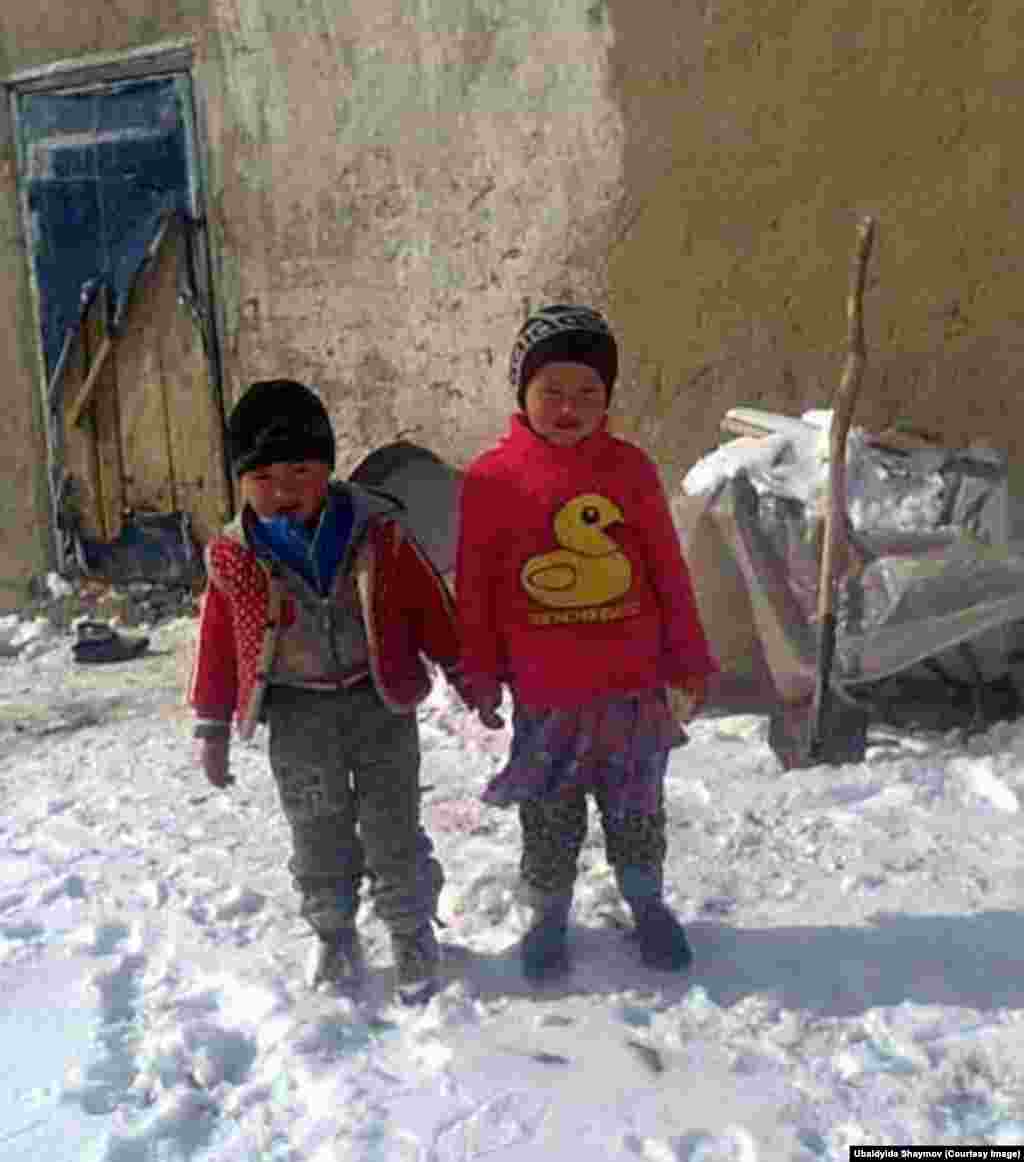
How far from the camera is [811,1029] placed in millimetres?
3102

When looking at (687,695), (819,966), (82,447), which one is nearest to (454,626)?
(687,695)

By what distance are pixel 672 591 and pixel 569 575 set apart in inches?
8.6

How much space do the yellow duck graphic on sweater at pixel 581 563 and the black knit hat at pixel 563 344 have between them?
0.77ft

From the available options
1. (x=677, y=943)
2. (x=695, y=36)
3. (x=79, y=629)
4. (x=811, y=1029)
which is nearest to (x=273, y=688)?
(x=677, y=943)

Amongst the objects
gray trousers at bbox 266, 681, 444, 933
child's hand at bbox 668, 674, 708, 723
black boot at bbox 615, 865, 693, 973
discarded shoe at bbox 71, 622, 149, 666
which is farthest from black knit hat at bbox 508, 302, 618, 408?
discarded shoe at bbox 71, 622, 149, 666

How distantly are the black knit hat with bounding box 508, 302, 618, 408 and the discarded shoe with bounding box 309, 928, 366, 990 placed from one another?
117cm

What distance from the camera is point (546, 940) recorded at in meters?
3.37

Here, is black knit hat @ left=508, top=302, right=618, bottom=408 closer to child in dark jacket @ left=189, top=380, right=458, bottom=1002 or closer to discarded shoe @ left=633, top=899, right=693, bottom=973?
child in dark jacket @ left=189, top=380, right=458, bottom=1002

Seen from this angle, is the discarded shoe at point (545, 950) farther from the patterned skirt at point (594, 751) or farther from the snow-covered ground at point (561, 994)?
the patterned skirt at point (594, 751)

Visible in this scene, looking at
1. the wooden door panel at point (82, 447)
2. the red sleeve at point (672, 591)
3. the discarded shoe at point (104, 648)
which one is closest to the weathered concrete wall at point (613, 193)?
the wooden door panel at point (82, 447)

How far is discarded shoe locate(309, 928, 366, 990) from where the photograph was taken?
3.36 metres

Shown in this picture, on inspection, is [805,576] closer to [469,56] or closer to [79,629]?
[469,56]

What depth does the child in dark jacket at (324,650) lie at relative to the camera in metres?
3.11

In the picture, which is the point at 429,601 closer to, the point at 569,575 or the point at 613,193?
the point at 569,575
